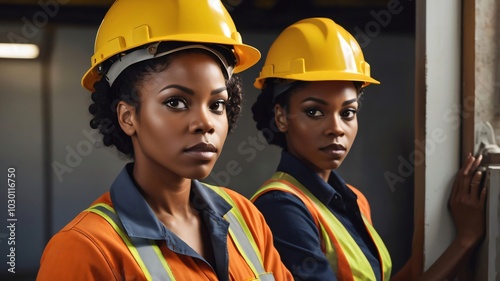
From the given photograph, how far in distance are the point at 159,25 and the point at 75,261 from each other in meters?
0.54

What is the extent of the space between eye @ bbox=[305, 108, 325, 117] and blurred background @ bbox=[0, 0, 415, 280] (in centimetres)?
104

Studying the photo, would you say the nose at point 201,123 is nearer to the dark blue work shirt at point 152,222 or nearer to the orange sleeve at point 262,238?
the dark blue work shirt at point 152,222

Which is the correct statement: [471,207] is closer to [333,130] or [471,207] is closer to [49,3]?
[333,130]

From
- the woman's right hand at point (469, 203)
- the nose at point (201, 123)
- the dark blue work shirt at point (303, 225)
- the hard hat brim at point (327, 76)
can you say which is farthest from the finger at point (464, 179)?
the nose at point (201, 123)

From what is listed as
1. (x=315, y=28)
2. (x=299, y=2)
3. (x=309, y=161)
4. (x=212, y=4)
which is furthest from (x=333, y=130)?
(x=299, y=2)

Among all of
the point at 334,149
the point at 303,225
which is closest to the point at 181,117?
the point at 303,225

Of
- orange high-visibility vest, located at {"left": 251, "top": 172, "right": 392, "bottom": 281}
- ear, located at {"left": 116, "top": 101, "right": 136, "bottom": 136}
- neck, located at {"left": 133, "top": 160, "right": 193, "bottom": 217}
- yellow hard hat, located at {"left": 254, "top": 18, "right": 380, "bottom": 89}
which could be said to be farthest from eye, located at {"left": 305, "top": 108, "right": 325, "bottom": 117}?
ear, located at {"left": 116, "top": 101, "right": 136, "bottom": 136}

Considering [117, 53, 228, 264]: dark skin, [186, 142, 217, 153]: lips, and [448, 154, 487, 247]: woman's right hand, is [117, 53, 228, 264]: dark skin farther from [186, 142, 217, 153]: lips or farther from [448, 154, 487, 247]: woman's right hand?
[448, 154, 487, 247]: woman's right hand

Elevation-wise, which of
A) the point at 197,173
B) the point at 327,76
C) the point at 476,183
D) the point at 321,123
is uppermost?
the point at 327,76

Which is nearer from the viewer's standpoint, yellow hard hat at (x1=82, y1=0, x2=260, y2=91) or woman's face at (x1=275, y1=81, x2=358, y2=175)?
yellow hard hat at (x1=82, y1=0, x2=260, y2=91)

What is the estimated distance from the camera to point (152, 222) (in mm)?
1311

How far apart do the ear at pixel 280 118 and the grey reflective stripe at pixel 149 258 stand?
846mm

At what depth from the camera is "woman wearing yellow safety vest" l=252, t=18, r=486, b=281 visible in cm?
180

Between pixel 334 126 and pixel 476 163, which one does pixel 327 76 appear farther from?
pixel 476 163
